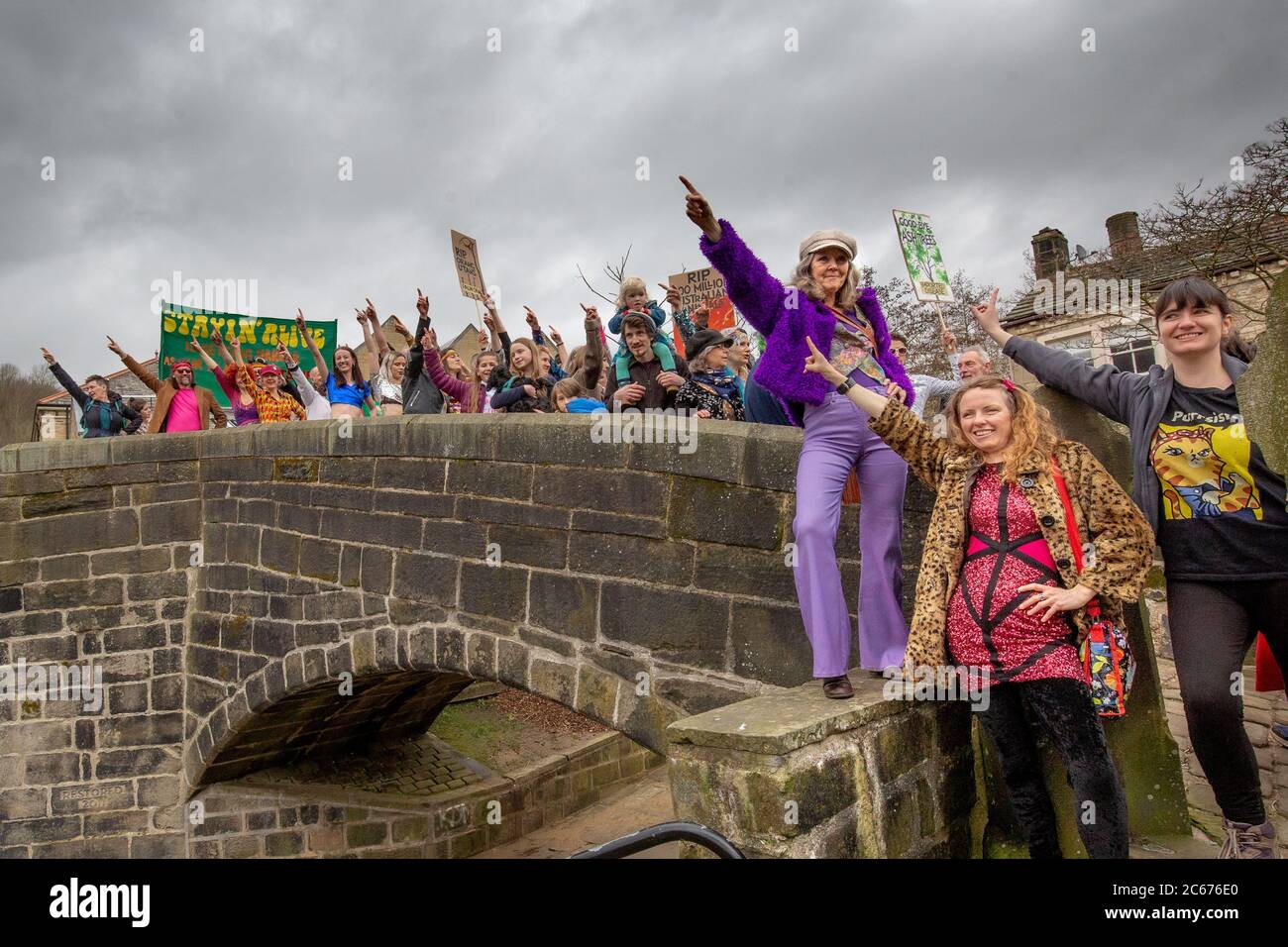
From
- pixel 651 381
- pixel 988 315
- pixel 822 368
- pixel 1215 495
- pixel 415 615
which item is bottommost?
pixel 415 615

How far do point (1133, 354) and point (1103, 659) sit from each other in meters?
17.7

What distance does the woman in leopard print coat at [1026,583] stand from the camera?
102 inches

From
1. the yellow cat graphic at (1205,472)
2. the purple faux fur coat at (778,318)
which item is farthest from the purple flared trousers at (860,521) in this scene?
the yellow cat graphic at (1205,472)

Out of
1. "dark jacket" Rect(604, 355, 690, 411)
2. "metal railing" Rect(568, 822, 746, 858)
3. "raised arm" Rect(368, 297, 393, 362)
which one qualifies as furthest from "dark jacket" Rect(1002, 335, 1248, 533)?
"raised arm" Rect(368, 297, 393, 362)

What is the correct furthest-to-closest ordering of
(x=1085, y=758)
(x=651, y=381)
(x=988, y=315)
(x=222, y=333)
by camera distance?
(x=222, y=333)
(x=651, y=381)
(x=988, y=315)
(x=1085, y=758)

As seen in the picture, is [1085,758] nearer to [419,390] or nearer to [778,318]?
[778,318]

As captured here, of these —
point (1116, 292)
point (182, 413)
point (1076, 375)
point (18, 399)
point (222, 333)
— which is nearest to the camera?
point (1076, 375)

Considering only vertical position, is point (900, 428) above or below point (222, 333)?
below

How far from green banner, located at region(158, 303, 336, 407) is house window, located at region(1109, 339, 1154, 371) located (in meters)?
15.0

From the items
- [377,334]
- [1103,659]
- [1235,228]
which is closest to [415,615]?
[377,334]

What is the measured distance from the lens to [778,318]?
11.0 feet

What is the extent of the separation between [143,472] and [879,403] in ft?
22.2

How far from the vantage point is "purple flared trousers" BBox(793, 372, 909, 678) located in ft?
10.5

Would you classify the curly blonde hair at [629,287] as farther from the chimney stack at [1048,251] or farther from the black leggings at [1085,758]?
the chimney stack at [1048,251]
